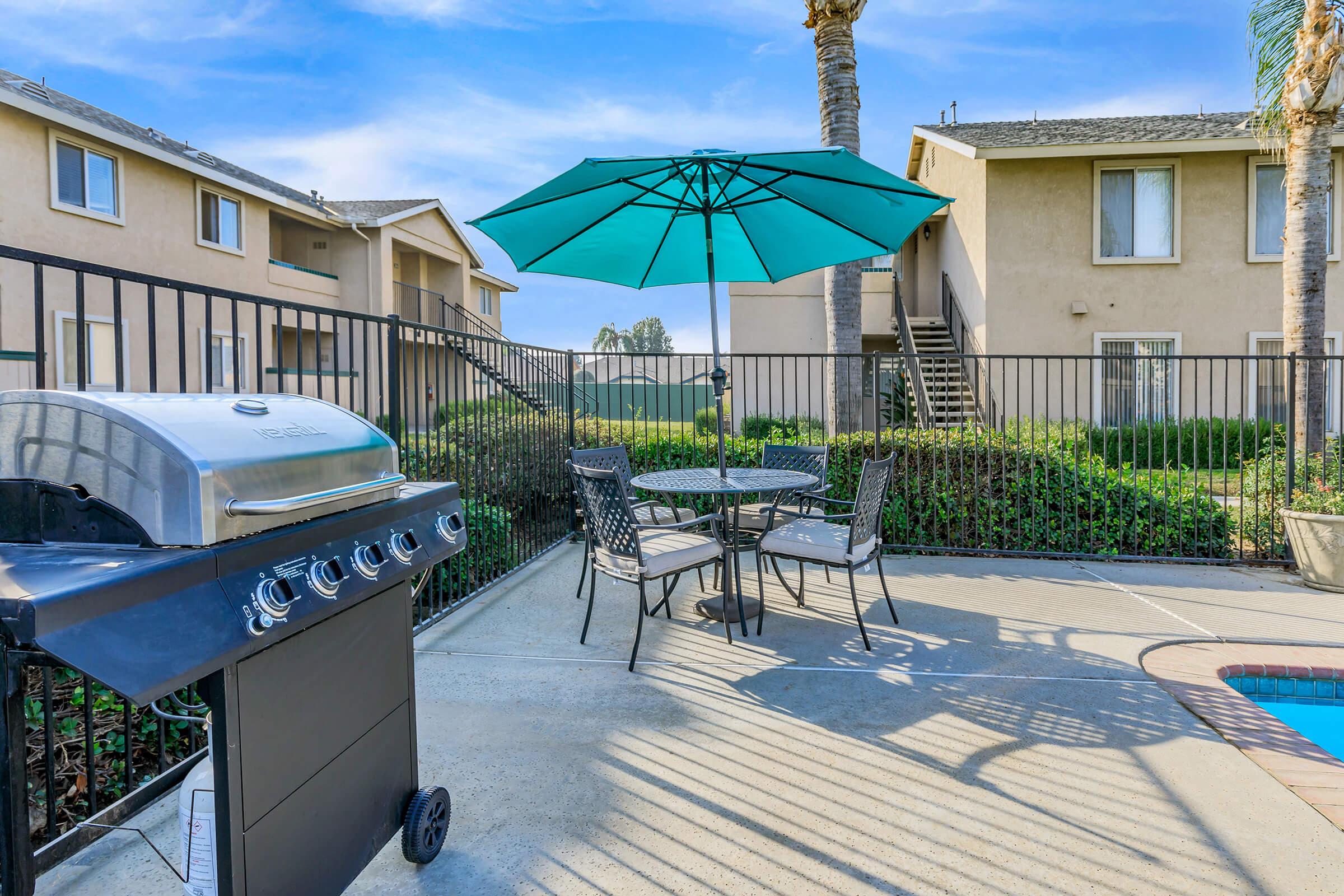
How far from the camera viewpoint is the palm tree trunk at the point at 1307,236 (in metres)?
6.71

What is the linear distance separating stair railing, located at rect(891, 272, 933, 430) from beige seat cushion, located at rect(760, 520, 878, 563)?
6022 millimetres

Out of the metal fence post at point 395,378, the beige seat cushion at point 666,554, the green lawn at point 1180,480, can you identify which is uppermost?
the metal fence post at point 395,378

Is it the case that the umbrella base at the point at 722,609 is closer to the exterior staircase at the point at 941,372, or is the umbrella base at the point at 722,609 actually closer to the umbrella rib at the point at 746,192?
the umbrella rib at the point at 746,192

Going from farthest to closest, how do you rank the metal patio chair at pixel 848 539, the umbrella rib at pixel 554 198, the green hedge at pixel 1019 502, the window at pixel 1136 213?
the window at pixel 1136 213
the green hedge at pixel 1019 502
the metal patio chair at pixel 848 539
the umbrella rib at pixel 554 198

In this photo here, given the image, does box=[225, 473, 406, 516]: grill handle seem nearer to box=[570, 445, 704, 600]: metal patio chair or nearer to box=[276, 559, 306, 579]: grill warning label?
box=[276, 559, 306, 579]: grill warning label

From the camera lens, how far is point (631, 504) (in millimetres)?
4848

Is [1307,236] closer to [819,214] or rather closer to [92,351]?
[819,214]

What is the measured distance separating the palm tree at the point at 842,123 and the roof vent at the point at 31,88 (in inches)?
465

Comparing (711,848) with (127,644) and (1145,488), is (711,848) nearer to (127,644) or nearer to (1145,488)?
(127,644)

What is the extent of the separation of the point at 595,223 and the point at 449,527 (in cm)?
318

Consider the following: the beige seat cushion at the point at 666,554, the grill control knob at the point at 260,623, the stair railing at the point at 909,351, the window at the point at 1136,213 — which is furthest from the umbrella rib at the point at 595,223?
the window at the point at 1136,213

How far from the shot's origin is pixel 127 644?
116 centimetres

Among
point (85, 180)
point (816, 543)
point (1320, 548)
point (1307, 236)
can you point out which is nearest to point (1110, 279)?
point (1307, 236)

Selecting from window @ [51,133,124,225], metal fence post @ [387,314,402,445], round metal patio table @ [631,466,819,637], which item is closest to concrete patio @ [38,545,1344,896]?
round metal patio table @ [631,466,819,637]
